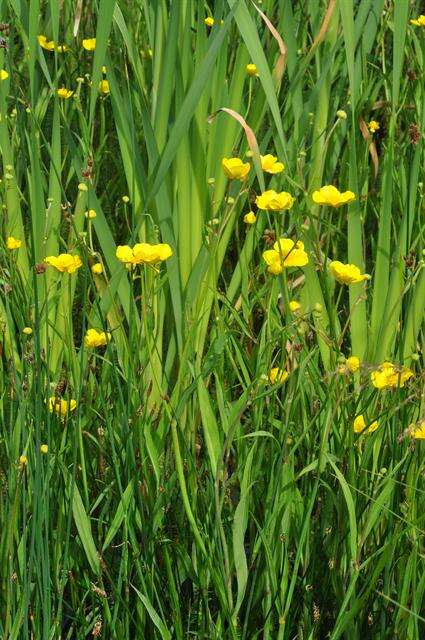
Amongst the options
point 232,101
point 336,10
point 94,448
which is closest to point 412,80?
point 336,10

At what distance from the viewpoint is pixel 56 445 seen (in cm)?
140

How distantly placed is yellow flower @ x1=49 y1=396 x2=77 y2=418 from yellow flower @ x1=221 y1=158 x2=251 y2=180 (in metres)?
0.42

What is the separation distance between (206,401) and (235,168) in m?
0.39

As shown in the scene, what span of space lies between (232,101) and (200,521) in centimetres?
79

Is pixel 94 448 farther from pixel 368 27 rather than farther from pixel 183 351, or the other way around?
pixel 368 27

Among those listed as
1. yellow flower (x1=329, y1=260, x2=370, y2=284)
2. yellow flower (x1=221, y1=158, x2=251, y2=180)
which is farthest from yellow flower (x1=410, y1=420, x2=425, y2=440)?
yellow flower (x1=221, y1=158, x2=251, y2=180)

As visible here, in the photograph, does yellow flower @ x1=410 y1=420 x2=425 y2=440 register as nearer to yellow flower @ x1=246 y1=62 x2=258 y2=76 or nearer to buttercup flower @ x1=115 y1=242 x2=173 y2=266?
buttercup flower @ x1=115 y1=242 x2=173 y2=266

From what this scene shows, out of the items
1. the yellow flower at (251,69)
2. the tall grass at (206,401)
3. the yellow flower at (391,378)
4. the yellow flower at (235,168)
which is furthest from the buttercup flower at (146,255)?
the yellow flower at (251,69)

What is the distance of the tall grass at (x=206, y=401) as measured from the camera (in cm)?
128

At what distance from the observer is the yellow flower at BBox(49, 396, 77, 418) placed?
1.40m

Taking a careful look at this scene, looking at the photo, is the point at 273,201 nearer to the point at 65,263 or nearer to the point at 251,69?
the point at 65,263

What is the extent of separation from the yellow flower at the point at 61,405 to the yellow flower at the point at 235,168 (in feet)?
1.37

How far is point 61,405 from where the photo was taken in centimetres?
146

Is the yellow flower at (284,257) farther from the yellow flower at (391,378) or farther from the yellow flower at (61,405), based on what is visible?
the yellow flower at (61,405)
